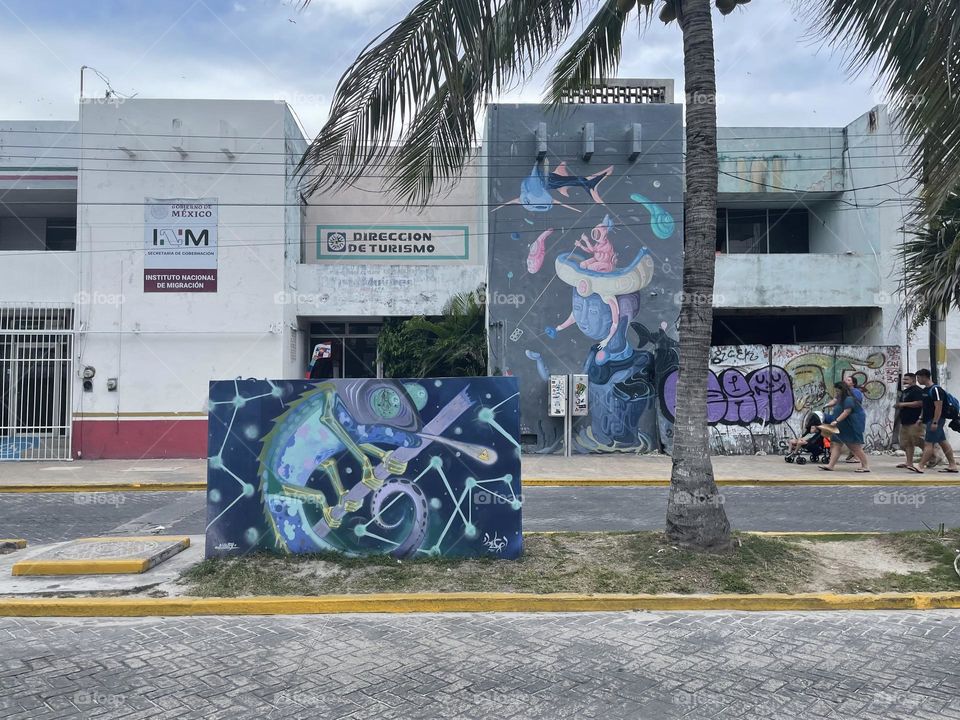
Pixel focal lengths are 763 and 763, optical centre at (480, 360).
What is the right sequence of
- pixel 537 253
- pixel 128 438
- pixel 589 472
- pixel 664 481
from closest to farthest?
pixel 664 481 → pixel 589 472 → pixel 128 438 → pixel 537 253

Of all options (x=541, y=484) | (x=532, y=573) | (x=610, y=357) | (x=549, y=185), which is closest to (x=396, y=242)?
(x=549, y=185)

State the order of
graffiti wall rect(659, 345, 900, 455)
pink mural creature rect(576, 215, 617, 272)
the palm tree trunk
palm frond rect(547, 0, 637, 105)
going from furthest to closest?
graffiti wall rect(659, 345, 900, 455)
pink mural creature rect(576, 215, 617, 272)
palm frond rect(547, 0, 637, 105)
the palm tree trunk

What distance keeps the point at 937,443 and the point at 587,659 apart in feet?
37.0

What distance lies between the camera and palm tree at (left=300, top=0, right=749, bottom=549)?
6449 mm

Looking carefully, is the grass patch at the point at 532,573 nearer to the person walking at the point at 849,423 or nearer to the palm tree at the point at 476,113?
the palm tree at the point at 476,113

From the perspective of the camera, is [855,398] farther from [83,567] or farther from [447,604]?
[83,567]

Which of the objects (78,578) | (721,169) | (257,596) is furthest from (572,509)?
(721,169)

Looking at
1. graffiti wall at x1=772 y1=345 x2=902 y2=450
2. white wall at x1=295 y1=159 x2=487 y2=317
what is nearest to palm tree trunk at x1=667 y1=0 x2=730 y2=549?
white wall at x1=295 y1=159 x2=487 y2=317

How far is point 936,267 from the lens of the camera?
9.46 meters

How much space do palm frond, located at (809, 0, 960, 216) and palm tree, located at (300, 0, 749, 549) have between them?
1264 millimetres

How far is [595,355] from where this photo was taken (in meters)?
16.5

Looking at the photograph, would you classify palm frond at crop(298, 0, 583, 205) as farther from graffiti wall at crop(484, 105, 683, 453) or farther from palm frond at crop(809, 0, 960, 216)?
graffiti wall at crop(484, 105, 683, 453)

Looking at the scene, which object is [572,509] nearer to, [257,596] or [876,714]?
[257,596]

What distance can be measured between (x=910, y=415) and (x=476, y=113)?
1046cm
